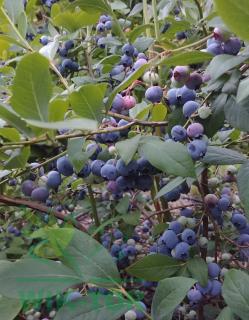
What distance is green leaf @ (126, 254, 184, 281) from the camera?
797 millimetres

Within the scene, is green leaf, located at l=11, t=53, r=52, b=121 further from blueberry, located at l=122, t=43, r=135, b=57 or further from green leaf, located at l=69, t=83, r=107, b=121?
blueberry, located at l=122, t=43, r=135, b=57

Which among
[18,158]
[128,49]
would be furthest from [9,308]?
[128,49]

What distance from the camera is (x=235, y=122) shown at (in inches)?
27.9

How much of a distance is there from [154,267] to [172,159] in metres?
0.24

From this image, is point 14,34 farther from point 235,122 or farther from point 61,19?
point 235,122

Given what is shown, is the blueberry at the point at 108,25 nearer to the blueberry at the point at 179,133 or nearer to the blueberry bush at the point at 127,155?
the blueberry bush at the point at 127,155

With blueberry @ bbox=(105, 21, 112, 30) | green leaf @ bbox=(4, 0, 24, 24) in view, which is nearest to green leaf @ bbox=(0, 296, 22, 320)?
green leaf @ bbox=(4, 0, 24, 24)

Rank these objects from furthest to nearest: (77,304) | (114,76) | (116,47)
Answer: (116,47) < (114,76) < (77,304)

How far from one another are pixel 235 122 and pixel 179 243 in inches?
10.2

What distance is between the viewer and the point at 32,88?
531 mm

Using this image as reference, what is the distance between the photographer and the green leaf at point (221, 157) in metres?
0.77

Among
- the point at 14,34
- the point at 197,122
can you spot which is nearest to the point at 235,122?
the point at 197,122

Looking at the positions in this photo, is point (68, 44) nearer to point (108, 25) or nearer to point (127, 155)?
point (108, 25)

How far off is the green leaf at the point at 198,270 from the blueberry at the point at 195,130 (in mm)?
246
